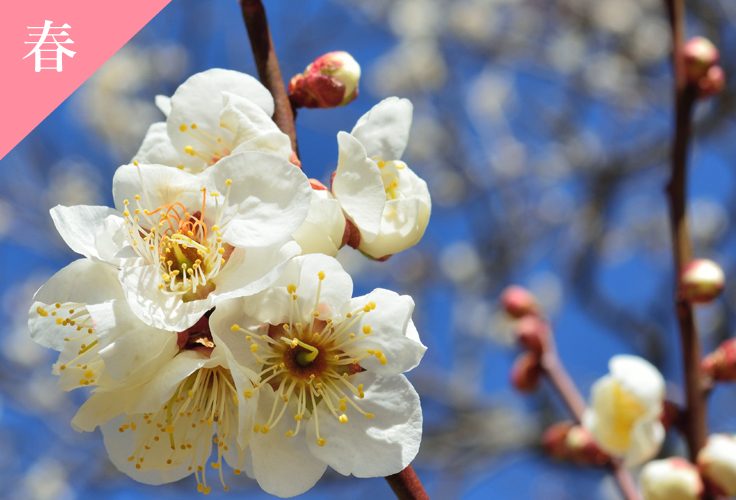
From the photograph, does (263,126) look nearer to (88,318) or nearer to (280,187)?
(280,187)

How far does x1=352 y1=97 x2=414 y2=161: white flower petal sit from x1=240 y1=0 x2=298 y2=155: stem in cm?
10

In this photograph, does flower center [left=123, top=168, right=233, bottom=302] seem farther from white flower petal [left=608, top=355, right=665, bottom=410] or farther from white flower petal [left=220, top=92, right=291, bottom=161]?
white flower petal [left=608, top=355, right=665, bottom=410]

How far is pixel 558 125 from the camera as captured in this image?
13.2 ft

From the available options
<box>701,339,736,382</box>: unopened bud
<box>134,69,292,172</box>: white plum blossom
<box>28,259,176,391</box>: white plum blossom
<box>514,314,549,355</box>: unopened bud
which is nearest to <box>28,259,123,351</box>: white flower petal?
<box>28,259,176,391</box>: white plum blossom

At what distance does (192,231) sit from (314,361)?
0.21 metres

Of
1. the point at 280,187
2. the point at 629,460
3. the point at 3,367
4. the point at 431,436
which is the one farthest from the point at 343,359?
the point at 3,367

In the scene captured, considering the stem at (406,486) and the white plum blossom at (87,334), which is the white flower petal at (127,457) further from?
the stem at (406,486)

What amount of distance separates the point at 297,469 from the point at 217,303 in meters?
0.21

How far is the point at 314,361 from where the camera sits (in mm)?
776

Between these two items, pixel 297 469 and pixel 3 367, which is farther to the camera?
pixel 3 367

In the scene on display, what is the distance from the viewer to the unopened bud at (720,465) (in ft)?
3.62

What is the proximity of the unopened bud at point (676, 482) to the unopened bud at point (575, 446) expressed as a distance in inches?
7.4

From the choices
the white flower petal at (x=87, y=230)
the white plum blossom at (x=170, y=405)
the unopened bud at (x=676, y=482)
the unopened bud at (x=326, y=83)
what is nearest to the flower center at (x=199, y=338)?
the white plum blossom at (x=170, y=405)

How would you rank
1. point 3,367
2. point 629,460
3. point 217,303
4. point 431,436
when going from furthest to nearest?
1. point 3,367
2. point 431,436
3. point 629,460
4. point 217,303
